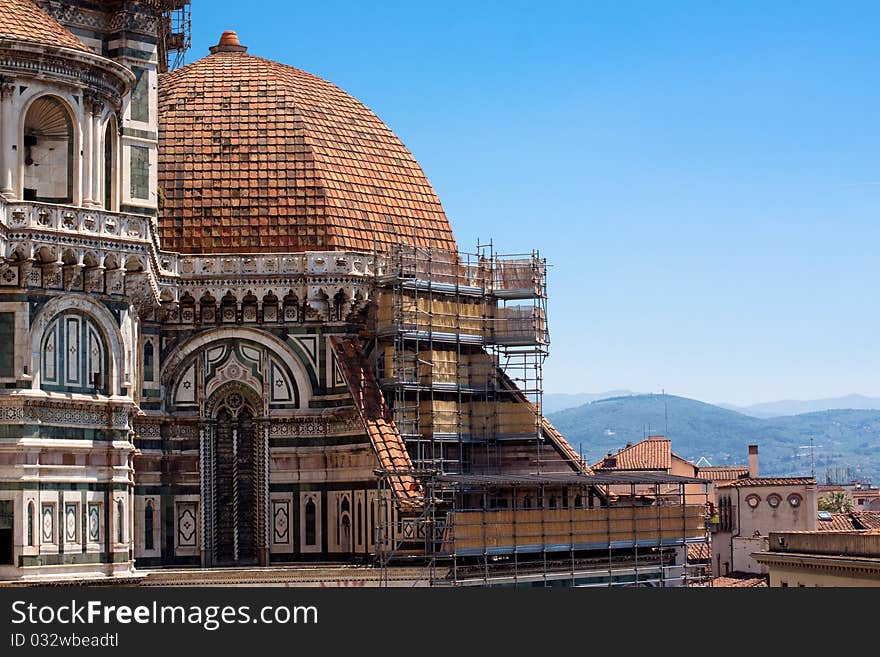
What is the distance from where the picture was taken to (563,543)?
67688 mm

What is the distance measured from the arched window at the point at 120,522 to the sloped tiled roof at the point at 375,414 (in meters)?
9.20

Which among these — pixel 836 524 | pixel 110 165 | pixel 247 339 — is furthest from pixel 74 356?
pixel 836 524

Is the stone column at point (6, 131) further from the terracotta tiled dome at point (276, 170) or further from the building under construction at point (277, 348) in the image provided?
the terracotta tiled dome at point (276, 170)

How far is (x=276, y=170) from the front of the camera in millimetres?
71500

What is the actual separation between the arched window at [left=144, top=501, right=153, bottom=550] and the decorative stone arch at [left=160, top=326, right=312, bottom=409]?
157 inches

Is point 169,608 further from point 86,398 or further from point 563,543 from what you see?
point 563,543

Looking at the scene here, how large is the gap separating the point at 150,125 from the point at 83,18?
12.8 feet

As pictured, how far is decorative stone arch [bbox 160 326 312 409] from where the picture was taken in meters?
68.8

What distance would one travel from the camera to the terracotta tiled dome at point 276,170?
231 feet

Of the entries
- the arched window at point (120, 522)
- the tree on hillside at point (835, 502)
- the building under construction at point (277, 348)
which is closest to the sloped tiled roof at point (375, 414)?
the building under construction at point (277, 348)

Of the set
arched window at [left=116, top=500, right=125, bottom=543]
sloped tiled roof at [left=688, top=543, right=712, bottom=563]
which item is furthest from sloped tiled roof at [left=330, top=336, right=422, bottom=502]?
sloped tiled roof at [left=688, top=543, right=712, bottom=563]

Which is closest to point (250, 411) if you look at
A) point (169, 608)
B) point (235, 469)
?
point (235, 469)

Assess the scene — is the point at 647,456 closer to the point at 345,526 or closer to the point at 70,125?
the point at 345,526

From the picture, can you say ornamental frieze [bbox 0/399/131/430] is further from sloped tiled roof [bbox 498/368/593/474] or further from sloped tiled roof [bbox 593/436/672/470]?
sloped tiled roof [bbox 593/436/672/470]
